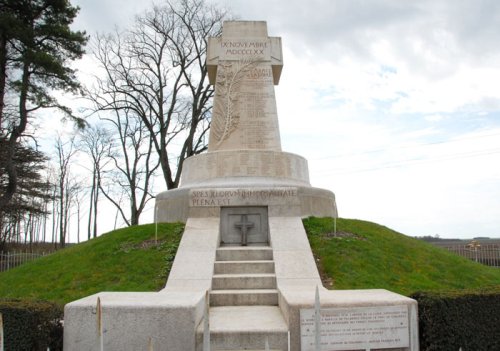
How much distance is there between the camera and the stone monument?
5.18m

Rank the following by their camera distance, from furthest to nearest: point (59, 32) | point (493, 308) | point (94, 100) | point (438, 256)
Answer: point (94, 100) < point (59, 32) < point (438, 256) < point (493, 308)

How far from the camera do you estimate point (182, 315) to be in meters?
5.20

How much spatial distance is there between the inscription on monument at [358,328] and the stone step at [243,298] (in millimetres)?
2048

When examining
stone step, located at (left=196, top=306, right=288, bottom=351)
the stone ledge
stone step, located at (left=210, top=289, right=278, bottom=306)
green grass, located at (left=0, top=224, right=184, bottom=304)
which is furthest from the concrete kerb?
the stone ledge

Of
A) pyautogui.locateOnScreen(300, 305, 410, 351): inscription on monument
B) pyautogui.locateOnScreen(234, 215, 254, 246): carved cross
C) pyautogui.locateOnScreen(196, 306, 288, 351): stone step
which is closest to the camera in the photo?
pyautogui.locateOnScreen(300, 305, 410, 351): inscription on monument

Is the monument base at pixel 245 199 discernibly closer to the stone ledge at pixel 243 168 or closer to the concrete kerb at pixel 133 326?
the stone ledge at pixel 243 168

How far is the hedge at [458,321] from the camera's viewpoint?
5.43 meters

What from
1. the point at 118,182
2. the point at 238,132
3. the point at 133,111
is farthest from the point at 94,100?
the point at 238,132

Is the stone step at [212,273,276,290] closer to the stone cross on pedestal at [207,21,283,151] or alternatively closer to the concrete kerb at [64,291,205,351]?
the concrete kerb at [64,291,205,351]

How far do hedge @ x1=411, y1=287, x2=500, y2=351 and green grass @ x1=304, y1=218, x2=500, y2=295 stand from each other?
75.5 inches

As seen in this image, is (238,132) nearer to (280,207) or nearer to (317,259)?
(280,207)

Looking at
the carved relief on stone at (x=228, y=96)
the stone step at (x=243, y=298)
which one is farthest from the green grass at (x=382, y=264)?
the carved relief on stone at (x=228, y=96)

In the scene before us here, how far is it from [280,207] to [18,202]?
21928 mm

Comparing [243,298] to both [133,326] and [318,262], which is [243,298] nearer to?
[318,262]
